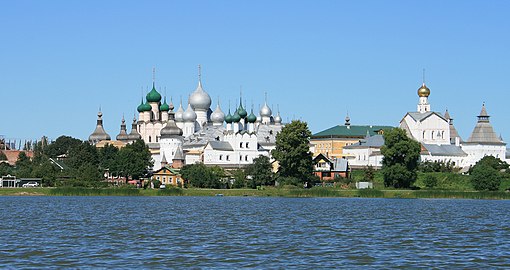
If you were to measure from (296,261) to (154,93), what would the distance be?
11242 cm

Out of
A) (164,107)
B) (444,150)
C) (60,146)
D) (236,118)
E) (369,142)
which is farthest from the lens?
(60,146)

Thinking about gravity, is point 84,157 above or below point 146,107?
below

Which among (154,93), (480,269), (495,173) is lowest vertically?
(480,269)

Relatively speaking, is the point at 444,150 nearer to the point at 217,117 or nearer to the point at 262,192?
the point at 217,117

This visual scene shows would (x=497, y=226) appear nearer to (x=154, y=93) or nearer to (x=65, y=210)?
(x=65, y=210)

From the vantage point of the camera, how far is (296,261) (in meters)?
25.6

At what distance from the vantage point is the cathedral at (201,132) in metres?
115

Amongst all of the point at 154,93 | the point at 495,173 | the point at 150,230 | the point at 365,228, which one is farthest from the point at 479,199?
the point at 154,93

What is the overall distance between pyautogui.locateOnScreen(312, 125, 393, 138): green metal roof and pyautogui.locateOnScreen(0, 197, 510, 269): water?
267ft

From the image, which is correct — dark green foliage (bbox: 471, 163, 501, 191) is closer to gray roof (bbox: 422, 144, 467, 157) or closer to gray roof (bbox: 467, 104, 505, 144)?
gray roof (bbox: 422, 144, 467, 157)

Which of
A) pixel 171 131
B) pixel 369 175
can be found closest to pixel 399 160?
pixel 369 175

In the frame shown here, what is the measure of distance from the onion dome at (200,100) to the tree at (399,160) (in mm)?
50684

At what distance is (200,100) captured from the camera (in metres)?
131

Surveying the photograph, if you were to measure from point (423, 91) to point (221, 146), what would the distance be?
938 inches
